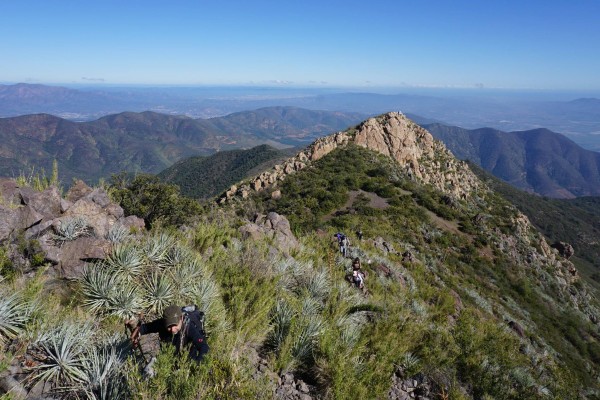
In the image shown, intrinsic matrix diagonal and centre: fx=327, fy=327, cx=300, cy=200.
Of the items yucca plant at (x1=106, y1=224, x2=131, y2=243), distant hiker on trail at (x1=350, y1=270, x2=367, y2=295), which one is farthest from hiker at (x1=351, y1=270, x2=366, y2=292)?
yucca plant at (x1=106, y1=224, x2=131, y2=243)

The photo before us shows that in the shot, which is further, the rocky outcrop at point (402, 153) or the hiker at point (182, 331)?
the rocky outcrop at point (402, 153)

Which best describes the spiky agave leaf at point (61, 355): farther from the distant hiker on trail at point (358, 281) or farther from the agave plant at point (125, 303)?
the distant hiker on trail at point (358, 281)

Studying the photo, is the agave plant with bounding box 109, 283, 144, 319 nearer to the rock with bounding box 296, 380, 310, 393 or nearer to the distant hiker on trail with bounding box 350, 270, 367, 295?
the rock with bounding box 296, 380, 310, 393

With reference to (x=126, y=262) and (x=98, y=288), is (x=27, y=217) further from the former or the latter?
(x=98, y=288)

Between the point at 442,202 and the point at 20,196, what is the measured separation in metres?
31.3

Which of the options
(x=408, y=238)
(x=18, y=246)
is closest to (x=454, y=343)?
(x=18, y=246)

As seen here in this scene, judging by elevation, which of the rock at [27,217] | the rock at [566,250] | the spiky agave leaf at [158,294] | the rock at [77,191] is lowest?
the rock at [566,250]

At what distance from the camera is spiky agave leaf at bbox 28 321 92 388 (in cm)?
305

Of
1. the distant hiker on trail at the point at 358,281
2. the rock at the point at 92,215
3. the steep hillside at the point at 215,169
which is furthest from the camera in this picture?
the steep hillside at the point at 215,169

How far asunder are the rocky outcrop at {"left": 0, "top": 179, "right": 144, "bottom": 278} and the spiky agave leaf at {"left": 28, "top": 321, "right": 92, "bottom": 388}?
1913mm

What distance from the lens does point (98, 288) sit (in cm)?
442

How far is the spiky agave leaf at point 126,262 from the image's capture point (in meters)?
4.92

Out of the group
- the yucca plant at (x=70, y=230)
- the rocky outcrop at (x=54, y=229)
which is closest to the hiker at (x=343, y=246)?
the rocky outcrop at (x=54, y=229)

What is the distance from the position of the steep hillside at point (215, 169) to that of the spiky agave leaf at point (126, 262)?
10865cm
